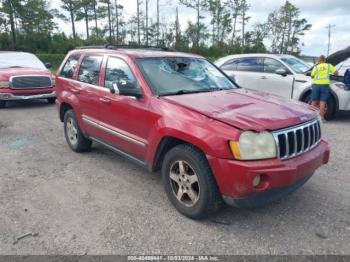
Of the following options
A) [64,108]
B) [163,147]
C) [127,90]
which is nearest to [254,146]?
[163,147]

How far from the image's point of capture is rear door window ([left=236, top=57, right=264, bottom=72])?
9156mm

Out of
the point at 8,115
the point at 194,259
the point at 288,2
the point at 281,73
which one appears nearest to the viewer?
the point at 194,259

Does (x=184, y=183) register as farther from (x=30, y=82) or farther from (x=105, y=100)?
(x=30, y=82)

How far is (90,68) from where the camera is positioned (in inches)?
199

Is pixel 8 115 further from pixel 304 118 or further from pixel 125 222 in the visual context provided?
pixel 304 118

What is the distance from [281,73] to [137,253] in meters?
6.82

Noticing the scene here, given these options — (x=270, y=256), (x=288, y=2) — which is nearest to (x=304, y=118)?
(x=270, y=256)

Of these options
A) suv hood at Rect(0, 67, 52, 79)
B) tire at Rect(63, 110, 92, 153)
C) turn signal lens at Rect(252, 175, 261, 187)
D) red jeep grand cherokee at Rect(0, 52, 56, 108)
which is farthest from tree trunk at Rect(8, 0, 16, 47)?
turn signal lens at Rect(252, 175, 261, 187)

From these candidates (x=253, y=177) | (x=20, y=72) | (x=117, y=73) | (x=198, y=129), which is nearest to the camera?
(x=253, y=177)

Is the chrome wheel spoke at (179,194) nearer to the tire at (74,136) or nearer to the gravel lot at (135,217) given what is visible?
the gravel lot at (135,217)

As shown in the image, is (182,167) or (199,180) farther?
(182,167)

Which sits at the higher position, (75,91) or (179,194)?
(75,91)

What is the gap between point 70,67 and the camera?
5668 mm

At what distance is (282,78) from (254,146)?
6218 millimetres
